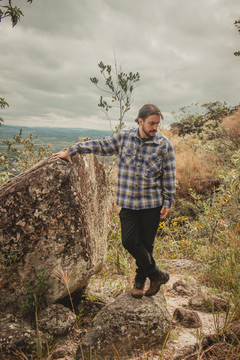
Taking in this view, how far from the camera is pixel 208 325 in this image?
7.50ft

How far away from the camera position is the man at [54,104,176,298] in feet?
7.42

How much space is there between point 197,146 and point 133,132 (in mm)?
8167

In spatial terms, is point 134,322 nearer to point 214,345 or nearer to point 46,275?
point 214,345

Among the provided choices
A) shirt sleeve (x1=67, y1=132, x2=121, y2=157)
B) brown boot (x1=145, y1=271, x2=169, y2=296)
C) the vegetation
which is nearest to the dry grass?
the vegetation

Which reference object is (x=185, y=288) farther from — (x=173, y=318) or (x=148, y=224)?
(x=148, y=224)

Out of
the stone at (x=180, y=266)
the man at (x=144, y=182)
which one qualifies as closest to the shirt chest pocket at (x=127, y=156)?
the man at (x=144, y=182)

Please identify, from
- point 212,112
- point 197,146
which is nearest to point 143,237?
point 197,146

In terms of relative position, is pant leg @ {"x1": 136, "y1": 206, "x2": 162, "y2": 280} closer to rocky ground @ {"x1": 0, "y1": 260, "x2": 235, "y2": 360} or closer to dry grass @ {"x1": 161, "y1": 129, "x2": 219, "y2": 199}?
rocky ground @ {"x1": 0, "y1": 260, "x2": 235, "y2": 360}

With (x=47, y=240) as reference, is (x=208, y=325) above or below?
below

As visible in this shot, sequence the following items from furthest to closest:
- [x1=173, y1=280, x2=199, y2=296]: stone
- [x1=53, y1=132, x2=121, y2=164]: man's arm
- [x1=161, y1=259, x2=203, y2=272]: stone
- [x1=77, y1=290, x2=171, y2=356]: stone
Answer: [x1=161, y1=259, x2=203, y2=272]: stone
[x1=173, y1=280, x2=199, y2=296]: stone
[x1=53, y1=132, x2=121, y2=164]: man's arm
[x1=77, y1=290, x2=171, y2=356]: stone

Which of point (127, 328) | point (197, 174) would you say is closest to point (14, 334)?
point (127, 328)

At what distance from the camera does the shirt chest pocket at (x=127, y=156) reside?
2.32 metres

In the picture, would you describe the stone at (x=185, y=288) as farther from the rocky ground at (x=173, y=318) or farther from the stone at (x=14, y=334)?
the stone at (x=14, y=334)

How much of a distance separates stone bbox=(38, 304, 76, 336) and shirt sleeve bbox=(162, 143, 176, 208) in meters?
1.51
